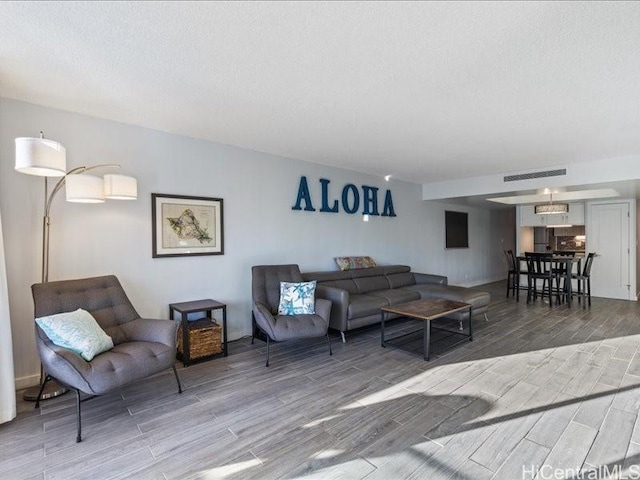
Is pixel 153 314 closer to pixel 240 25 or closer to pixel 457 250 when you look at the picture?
pixel 240 25

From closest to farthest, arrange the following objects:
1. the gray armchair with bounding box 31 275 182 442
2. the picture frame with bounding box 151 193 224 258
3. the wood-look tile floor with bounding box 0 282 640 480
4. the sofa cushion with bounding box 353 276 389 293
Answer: the wood-look tile floor with bounding box 0 282 640 480 < the gray armchair with bounding box 31 275 182 442 < the picture frame with bounding box 151 193 224 258 < the sofa cushion with bounding box 353 276 389 293

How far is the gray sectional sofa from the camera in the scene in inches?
166

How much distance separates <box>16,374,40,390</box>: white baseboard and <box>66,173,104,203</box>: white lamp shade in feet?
5.46

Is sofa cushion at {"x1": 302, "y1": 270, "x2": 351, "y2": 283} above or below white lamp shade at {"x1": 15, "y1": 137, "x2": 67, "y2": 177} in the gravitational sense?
below

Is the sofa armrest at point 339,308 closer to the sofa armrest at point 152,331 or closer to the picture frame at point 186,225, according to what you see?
the picture frame at point 186,225

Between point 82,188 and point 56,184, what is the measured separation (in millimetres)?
551

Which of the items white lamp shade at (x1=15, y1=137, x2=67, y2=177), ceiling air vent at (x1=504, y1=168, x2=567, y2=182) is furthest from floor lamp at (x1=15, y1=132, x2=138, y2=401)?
ceiling air vent at (x1=504, y1=168, x2=567, y2=182)

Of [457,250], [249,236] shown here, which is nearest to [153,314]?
[249,236]

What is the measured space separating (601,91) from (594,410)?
8.24ft

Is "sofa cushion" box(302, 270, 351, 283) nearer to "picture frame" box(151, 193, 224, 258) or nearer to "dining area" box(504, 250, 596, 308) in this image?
"picture frame" box(151, 193, 224, 258)

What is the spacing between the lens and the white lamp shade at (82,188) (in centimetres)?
276

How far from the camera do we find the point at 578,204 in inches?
302

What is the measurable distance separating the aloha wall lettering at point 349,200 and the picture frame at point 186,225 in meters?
1.26

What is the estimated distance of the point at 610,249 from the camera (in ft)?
23.1
